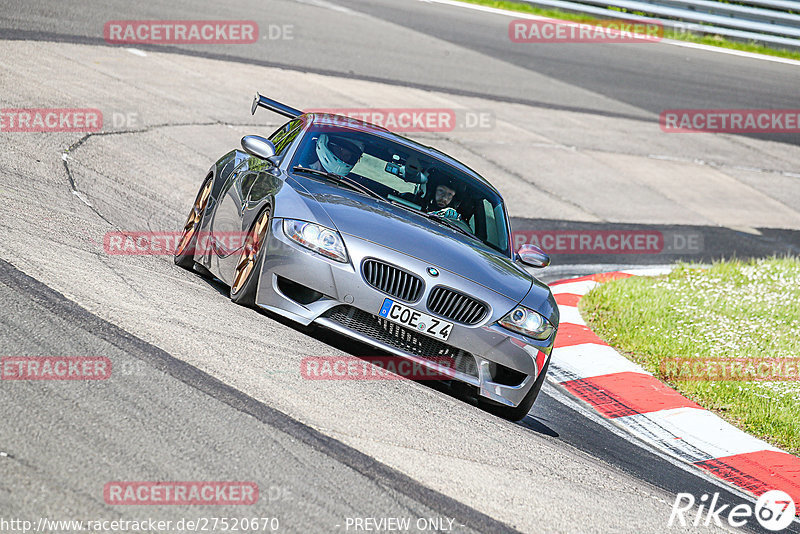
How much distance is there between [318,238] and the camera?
5695 mm

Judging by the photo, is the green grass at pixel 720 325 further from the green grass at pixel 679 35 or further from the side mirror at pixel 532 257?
the green grass at pixel 679 35

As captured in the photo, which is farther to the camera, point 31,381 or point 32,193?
point 32,193

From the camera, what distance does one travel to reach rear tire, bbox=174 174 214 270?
7.24 meters

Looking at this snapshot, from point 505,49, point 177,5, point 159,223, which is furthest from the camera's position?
point 505,49

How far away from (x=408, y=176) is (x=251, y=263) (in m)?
1.43

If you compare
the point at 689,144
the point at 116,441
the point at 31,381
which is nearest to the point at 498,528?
the point at 116,441

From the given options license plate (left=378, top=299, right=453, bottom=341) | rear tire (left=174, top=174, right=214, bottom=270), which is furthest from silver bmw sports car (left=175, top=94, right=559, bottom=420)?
rear tire (left=174, top=174, right=214, bottom=270)

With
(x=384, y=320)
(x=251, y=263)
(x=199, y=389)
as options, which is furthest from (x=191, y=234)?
(x=199, y=389)

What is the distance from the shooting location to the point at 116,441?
3779mm

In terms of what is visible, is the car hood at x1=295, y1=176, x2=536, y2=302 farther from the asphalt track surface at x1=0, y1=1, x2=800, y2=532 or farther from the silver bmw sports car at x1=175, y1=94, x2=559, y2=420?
the asphalt track surface at x1=0, y1=1, x2=800, y2=532

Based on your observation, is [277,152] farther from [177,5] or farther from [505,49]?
[505,49]

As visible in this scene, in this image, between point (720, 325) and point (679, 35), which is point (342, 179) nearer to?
point (720, 325)

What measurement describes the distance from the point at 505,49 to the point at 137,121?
10.9 meters

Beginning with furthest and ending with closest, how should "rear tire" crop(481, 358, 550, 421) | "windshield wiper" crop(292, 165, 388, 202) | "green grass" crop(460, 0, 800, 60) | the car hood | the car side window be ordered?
"green grass" crop(460, 0, 800, 60) < the car side window < "windshield wiper" crop(292, 165, 388, 202) < "rear tire" crop(481, 358, 550, 421) < the car hood
